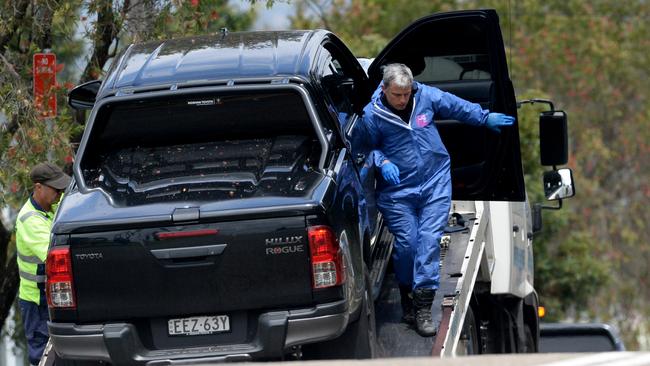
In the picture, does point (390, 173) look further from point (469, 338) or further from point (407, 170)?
point (469, 338)

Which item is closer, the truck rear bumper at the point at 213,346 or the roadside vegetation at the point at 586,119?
the truck rear bumper at the point at 213,346

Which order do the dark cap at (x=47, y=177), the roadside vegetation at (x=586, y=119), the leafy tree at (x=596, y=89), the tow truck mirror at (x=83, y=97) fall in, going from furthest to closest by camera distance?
the leafy tree at (x=596, y=89), the roadside vegetation at (x=586, y=119), the dark cap at (x=47, y=177), the tow truck mirror at (x=83, y=97)

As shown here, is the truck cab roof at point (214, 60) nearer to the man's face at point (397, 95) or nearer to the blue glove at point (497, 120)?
the man's face at point (397, 95)

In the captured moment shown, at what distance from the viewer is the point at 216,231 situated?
684cm

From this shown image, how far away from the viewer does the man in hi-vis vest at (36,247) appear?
8797 mm

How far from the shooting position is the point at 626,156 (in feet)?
96.9

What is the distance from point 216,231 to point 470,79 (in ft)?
11.3

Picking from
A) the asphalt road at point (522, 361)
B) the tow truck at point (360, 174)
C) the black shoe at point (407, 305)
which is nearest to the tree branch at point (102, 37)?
the tow truck at point (360, 174)

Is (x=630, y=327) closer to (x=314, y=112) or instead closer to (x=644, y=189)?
(x=644, y=189)

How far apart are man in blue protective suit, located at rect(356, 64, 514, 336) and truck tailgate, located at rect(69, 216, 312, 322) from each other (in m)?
1.30

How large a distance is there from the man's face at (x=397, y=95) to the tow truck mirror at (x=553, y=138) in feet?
6.58

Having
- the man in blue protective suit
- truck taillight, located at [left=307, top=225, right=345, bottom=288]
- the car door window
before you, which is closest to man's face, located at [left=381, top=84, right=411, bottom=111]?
the man in blue protective suit

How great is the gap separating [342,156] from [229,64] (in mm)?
921

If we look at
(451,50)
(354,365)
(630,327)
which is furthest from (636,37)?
(354,365)
